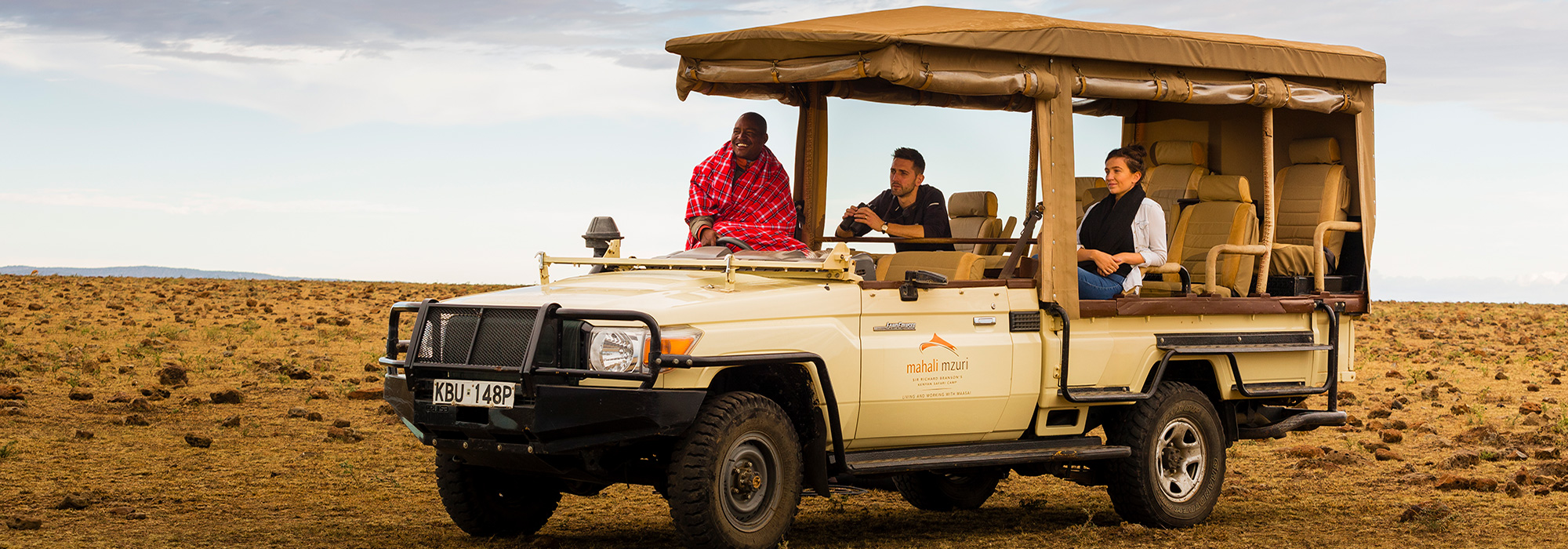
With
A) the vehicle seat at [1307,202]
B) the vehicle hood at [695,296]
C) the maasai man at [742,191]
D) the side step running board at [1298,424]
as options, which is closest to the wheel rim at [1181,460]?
the side step running board at [1298,424]

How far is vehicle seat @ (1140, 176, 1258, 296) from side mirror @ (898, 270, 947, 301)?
9.73 feet

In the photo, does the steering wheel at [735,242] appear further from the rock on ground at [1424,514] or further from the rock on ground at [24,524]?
the rock on ground at [1424,514]

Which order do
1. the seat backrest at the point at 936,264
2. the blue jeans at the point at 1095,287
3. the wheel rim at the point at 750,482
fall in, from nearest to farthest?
1. the wheel rim at the point at 750,482
2. the seat backrest at the point at 936,264
3. the blue jeans at the point at 1095,287

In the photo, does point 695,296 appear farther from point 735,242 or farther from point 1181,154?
point 1181,154

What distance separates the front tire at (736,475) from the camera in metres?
6.81

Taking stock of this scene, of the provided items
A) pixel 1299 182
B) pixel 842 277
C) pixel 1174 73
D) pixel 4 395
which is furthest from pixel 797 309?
pixel 4 395

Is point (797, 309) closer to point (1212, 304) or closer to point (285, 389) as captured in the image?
point (1212, 304)

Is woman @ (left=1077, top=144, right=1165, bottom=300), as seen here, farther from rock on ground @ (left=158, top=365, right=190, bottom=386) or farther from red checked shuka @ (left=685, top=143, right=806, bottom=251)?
rock on ground @ (left=158, top=365, right=190, bottom=386)

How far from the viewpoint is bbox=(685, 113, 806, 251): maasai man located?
929 cm

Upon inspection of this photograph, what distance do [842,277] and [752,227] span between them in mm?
1595

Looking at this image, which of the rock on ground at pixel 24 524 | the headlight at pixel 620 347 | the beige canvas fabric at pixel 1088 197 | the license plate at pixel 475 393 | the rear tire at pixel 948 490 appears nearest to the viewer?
the headlight at pixel 620 347

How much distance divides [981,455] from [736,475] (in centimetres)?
171

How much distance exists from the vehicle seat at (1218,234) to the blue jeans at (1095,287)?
1.17m

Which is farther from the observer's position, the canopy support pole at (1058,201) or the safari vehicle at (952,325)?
the canopy support pole at (1058,201)
